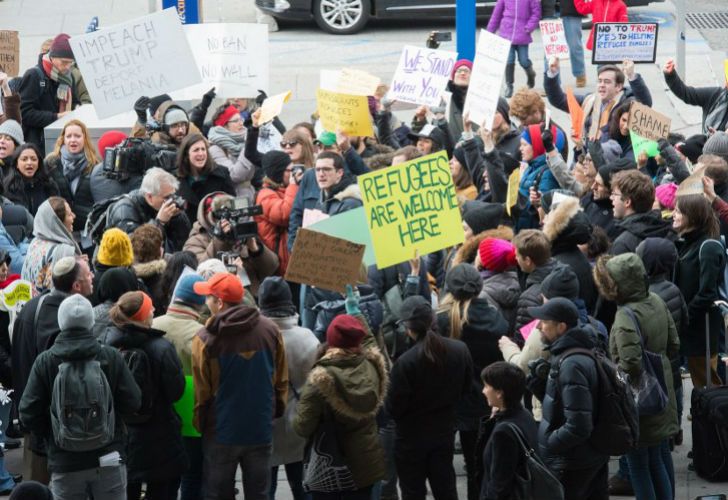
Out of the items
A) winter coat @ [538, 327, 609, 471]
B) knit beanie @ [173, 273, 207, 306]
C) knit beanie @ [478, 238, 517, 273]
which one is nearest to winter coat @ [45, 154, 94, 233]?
knit beanie @ [173, 273, 207, 306]

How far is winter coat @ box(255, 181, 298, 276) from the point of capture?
9.65 m

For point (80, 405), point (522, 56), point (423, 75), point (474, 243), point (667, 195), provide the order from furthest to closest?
point (522, 56), point (423, 75), point (667, 195), point (474, 243), point (80, 405)

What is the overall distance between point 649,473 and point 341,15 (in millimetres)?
13727

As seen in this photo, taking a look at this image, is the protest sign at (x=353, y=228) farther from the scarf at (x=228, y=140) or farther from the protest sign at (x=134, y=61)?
the protest sign at (x=134, y=61)

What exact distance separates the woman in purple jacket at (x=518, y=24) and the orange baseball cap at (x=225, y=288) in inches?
409

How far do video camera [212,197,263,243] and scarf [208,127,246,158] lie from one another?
227 centimetres

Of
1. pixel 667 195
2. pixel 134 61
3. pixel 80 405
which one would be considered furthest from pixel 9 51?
pixel 80 405

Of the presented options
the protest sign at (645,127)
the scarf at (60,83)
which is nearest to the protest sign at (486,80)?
the protest sign at (645,127)

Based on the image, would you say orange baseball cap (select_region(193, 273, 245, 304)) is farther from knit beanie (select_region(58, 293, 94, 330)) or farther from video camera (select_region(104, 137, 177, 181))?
video camera (select_region(104, 137, 177, 181))

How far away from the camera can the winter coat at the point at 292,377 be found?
7.49m

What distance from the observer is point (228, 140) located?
11.2 metres

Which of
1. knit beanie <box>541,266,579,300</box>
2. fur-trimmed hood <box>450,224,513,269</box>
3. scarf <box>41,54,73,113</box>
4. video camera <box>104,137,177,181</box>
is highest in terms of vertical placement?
knit beanie <box>541,266,579,300</box>

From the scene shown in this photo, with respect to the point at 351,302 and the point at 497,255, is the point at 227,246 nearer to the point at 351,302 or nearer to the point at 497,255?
the point at 351,302

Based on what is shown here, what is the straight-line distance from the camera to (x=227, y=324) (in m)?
7.02
